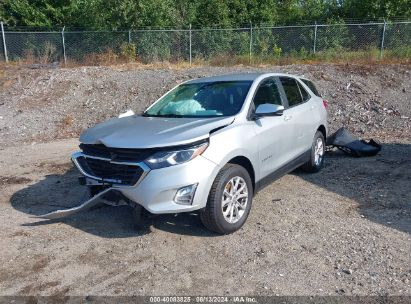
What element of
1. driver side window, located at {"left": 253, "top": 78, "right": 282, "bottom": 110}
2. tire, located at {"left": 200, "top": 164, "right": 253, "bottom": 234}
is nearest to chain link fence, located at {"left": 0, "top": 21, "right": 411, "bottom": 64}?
driver side window, located at {"left": 253, "top": 78, "right": 282, "bottom": 110}

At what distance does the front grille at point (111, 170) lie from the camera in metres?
4.27

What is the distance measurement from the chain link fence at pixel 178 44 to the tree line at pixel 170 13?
1656 millimetres

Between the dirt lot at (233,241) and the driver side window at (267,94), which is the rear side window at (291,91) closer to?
the driver side window at (267,94)

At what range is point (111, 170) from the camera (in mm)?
4488

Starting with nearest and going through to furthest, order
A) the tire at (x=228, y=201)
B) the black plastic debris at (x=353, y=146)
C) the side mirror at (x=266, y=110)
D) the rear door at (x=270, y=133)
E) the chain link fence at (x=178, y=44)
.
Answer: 1. the tire at (x=228, y=201)
2. the side mirror at (x=266, y=110)
3. the rear door at (x=270, y=133)
4. the black plastic debris at (x=353, y=146)
5. the chain link fence at (x=178, y=44)

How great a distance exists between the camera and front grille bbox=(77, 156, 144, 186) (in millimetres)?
4270

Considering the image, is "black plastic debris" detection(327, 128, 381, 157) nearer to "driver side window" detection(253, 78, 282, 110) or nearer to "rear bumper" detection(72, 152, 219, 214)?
"driver side window" detection(253, 78, 282, 110)

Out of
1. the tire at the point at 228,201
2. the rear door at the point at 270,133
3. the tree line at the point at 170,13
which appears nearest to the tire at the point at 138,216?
the tire at the point at 228,201

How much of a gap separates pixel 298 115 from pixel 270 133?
105cm

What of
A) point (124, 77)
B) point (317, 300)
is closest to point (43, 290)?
point (317, 300)

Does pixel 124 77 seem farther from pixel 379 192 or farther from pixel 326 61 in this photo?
pixel 379 192

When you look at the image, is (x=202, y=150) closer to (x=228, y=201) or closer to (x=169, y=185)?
(x=169, y=185)

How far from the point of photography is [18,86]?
1495 cm

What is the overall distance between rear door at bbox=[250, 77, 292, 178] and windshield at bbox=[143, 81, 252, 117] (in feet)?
0.76
